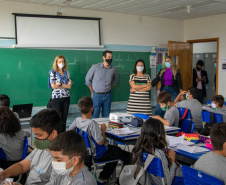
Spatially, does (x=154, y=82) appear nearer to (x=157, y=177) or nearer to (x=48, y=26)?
(x=48, y=26)

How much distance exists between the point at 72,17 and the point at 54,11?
38 centimetres

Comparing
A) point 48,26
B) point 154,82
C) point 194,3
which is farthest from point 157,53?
point 48,26

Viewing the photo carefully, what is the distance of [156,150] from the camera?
2.41 meters

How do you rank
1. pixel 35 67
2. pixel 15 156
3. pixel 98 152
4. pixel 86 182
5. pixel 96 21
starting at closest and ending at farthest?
1. pixel 86 182
2. pixel 15 156
3. pixel 98 152
4. pixel 35 67
5. pixel 96 21

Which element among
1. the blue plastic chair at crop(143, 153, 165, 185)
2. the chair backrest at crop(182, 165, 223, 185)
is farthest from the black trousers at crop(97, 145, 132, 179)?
the chair backrest at crop(182, 165, 223, 185)

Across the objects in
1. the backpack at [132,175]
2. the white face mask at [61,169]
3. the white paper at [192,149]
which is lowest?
the backpack at [132,175]

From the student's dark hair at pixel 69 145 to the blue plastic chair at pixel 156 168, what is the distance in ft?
2.35

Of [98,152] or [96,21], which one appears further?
[96,21]

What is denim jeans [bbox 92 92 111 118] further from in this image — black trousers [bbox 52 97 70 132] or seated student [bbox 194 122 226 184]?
seated student [bbox 194 122 226 184]

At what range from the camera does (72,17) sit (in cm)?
606

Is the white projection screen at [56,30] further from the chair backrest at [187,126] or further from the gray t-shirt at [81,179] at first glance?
the gray t-shirt at [81,179]

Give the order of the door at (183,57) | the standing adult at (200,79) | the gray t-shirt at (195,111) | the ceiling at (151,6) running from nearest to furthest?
the gray t-shirt at (195,111)
the ceiling at (151,6)
the door at (183,57)
the standing adult at (200,79)

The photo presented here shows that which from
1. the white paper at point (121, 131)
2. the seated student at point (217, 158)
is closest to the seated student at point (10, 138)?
the white paper at point (121, 131)

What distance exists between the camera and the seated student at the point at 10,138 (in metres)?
2.76
